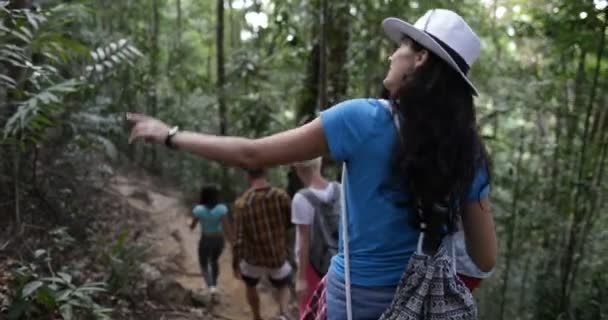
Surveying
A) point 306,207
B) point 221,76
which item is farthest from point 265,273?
point 221,76

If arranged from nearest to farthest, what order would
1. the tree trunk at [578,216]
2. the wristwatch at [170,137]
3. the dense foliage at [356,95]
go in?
the wristwatch at [170,137] < the dense foliage at [356,95] < the tree trunk at [578,216]

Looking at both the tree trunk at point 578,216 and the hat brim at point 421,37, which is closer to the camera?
the hat brim at point 421,37

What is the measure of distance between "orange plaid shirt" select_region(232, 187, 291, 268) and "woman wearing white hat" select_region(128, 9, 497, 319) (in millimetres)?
3535

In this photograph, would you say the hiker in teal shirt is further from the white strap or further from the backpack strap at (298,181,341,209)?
the white strap

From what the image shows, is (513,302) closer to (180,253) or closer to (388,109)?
(180,253)

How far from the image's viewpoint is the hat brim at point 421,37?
1.96 meters

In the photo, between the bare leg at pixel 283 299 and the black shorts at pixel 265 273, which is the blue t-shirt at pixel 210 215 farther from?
the bare leg at pixel 283 299

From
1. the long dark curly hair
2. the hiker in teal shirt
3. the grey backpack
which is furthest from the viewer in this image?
the hiker in teal shirt

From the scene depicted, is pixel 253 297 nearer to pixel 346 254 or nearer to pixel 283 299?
pixel 283 299

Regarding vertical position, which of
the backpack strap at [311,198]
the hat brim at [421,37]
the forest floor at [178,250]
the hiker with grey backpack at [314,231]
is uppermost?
the hat brim at [421,37]

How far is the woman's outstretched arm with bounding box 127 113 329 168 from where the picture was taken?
1996 millimetres

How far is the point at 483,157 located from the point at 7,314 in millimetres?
3356

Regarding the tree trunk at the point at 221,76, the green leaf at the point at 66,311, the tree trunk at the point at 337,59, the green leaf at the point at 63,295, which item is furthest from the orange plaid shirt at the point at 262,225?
the tree trunk at the point at 221,76

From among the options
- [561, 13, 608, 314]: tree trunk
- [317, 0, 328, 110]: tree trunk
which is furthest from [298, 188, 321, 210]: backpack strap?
[317, 0, 328, 110]: tree trunk
